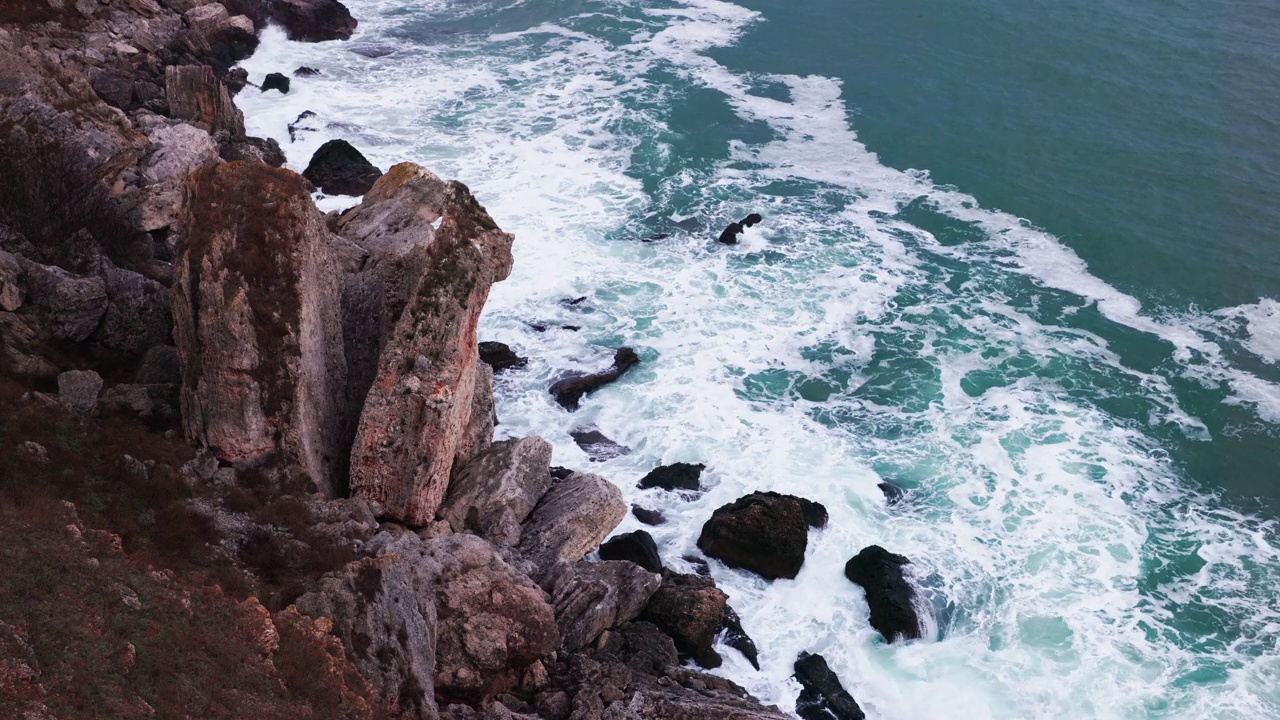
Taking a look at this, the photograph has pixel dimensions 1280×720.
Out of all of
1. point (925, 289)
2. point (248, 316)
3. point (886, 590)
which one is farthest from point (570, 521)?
point (925, 289)

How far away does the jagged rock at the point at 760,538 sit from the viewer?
30469 millimetres

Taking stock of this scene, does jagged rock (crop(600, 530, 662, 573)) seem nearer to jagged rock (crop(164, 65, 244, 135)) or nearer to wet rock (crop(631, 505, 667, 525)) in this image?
wet rock (crop(631, 505, 667, 525))

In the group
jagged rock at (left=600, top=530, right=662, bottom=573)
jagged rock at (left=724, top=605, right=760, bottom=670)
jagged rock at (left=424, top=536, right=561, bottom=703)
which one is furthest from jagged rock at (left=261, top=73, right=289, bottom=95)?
jagged rock at (left=724, top=605, right=760, bottom=670)

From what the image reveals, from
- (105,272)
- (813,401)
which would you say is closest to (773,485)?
(813,401)

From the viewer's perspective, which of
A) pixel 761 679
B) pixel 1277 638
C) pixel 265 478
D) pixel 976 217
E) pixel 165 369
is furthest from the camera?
pixel 976 217

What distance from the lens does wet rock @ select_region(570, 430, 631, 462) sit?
1356 inches

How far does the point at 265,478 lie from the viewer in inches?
854

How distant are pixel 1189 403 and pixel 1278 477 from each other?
4.57m

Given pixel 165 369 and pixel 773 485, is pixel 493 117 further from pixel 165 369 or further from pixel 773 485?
pixel 165 369

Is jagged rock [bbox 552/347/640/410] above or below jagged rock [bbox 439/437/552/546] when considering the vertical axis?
below

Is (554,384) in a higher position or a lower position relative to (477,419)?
lower

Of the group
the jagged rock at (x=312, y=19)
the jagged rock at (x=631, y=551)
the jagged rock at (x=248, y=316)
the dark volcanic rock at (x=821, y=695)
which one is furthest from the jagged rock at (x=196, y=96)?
the dark volcanic rock at (x=821, y=695)

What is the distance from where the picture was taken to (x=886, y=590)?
29.7 meters

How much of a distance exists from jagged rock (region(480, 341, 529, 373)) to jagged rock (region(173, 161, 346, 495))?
14.6 metres
